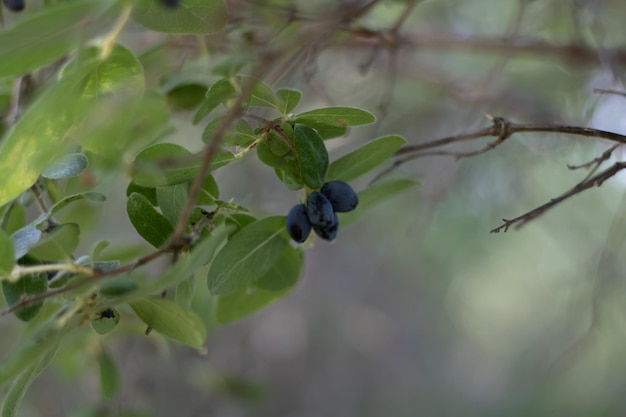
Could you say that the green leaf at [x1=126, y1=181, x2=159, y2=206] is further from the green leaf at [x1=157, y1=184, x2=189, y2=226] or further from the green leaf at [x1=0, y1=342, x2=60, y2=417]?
the green leaf at [x1=0, y1=342, x2=60, y2=417]

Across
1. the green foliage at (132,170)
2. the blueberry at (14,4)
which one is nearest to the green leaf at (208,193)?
the green foliage at (132,170)

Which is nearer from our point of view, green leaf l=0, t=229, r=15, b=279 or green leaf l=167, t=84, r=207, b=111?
green leaf l=0, t=229, r=15, b=279

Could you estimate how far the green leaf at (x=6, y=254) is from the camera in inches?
24.5

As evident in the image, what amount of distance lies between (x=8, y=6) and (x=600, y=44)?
951 mm

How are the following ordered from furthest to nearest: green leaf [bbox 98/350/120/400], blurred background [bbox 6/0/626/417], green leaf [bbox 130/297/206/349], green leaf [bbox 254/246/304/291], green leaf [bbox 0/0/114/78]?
1. blurred background [bbox 6/0/626/417]
2. green leaf [bbox 98/350/120/400]
3. green leaf [bbox 254/246/304/291]
4. green leaf [bbox 130/297/206/349]
5. green leaf [bbox 0/0/114/78]

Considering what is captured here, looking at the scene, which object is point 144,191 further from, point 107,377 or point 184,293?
point 107,377

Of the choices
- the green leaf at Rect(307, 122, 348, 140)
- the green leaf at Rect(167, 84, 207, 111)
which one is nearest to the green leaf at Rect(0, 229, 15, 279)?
the green leaf at Rect(307, 122, 348, 140)

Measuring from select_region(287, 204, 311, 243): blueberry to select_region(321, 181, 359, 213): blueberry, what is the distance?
0.03 m

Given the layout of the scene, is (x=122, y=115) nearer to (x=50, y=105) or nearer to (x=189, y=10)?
(x=50, y=105)

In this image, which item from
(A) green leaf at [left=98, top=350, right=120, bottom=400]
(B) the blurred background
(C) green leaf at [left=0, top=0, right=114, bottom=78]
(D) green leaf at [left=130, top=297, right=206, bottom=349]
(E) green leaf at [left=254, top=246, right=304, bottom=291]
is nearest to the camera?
(C) green leaf at [left=0, top=0, right=114, bottom=78]

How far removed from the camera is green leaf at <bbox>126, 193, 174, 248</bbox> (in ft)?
2.28

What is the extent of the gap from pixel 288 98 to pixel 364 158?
4.7 inches

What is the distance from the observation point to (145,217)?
70cm

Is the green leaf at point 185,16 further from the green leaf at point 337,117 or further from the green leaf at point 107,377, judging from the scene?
the green leaf at point 107,377
